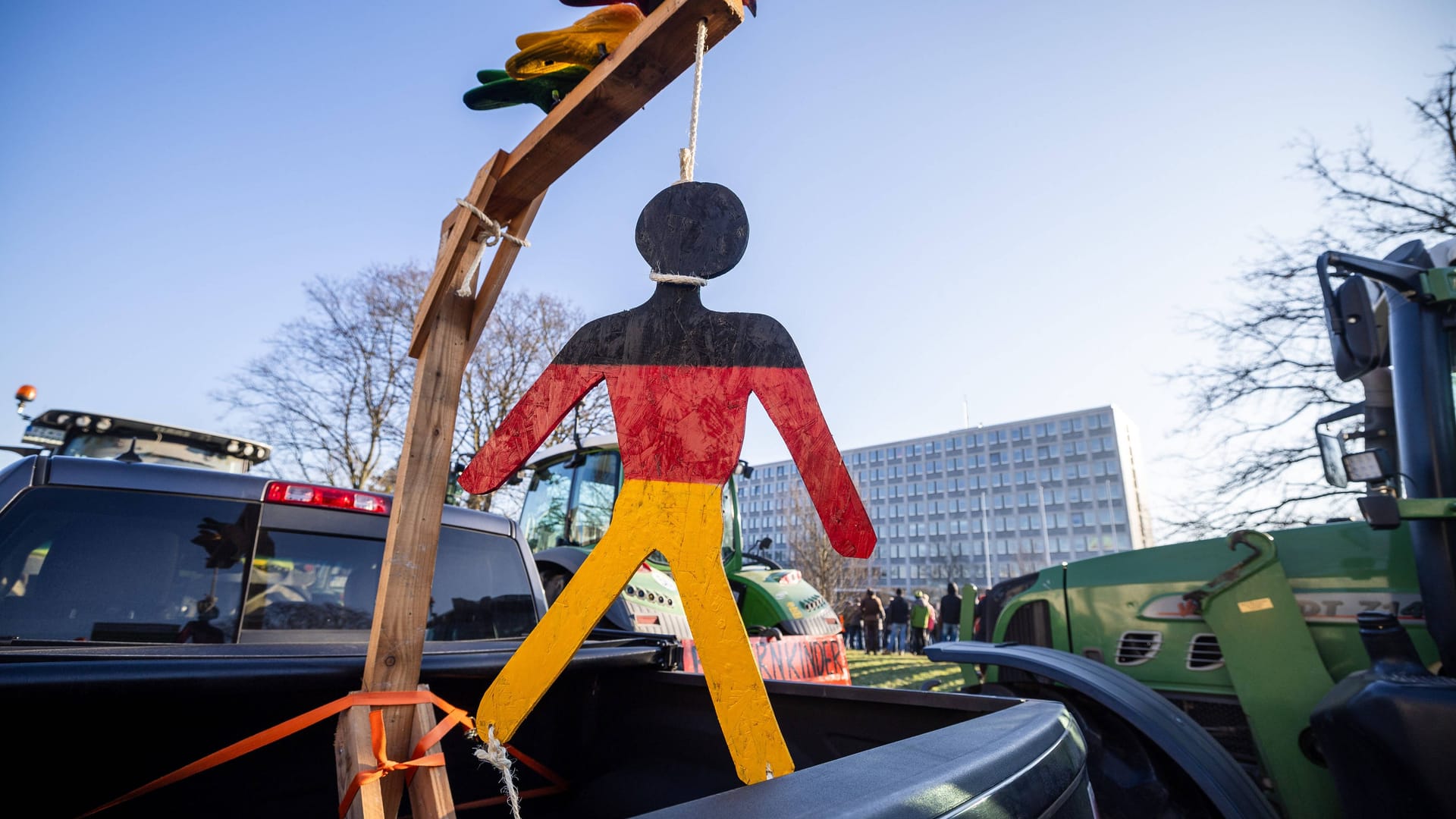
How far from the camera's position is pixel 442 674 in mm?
1877

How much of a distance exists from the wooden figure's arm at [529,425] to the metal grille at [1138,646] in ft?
12.0

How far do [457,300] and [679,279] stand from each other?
682 mm

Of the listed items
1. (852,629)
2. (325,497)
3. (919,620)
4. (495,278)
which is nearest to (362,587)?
(325,497)

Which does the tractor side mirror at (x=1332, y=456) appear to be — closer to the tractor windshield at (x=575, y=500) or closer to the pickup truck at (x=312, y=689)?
the pickup truck at (x=312, y=689)

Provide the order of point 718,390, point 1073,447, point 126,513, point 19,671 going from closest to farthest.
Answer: point 19,671
point 718,390
point 126,513
point 1073,447

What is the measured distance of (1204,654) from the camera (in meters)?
3.46

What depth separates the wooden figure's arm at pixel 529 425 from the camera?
1507 millimetres

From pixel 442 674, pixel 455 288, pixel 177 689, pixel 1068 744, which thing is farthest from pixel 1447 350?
pixel 177 689

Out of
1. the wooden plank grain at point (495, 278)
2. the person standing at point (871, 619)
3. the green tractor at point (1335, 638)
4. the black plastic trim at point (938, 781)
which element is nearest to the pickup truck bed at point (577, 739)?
the black plastic trim at point (938, 781)

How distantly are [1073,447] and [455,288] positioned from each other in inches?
4143

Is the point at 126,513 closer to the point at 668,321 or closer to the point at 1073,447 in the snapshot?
the point at 668,321

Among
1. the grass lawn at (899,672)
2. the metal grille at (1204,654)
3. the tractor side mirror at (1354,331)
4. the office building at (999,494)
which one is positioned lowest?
the grass lawn at (899,672)

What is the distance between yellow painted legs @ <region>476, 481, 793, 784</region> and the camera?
1.30 m

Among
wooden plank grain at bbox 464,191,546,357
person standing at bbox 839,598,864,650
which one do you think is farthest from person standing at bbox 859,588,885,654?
wooden plank grain at bbox 464,191,546,357
